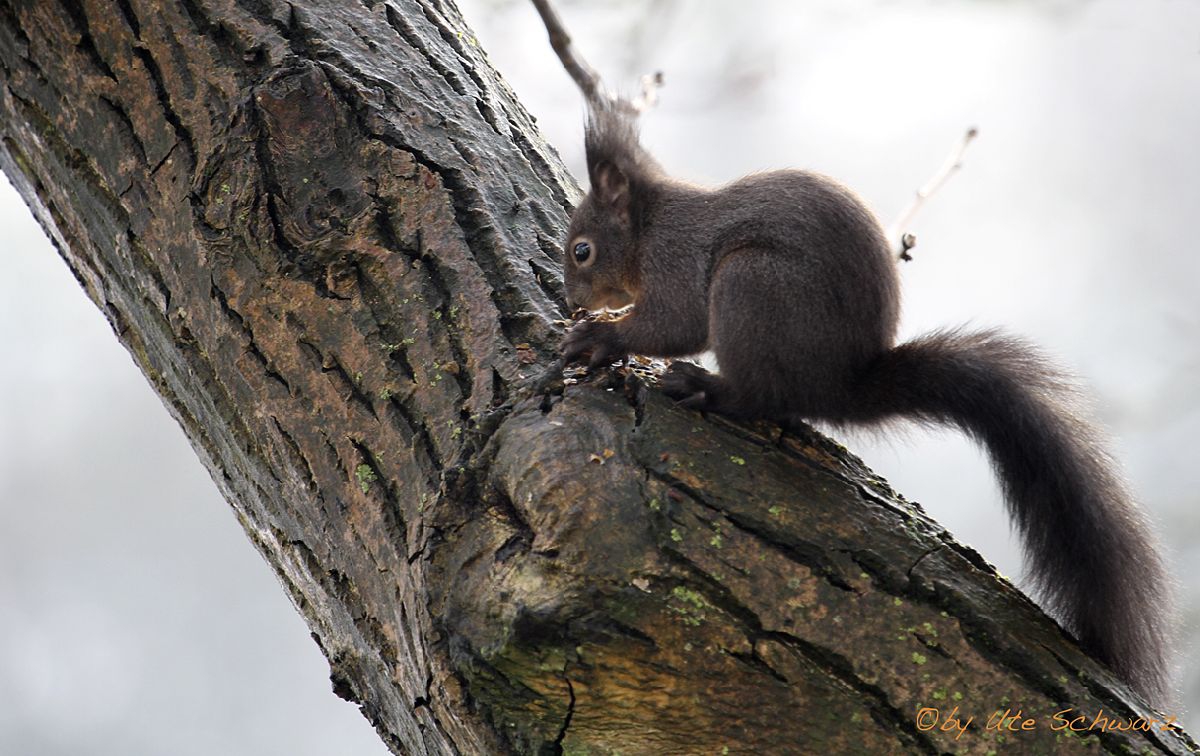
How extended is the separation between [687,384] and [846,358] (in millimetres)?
356

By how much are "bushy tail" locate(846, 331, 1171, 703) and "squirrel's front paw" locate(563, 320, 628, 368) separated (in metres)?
0.54

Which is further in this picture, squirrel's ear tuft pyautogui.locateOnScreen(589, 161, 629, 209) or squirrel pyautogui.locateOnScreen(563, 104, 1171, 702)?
squirrel's ear tuft pyautogui.locateOnScreen(589, 161, 629, 209)

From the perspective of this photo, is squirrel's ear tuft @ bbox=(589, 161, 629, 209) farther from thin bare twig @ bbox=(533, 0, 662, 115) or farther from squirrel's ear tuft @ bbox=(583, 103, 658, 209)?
thin bare twig @ bbox=(533, 0, 662, 115)

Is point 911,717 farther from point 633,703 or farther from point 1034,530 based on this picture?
point 1034,530

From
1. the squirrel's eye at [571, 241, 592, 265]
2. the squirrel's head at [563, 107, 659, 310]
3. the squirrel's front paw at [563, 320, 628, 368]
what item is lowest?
the squirrel's front paw at [563, 320, 628, 368]

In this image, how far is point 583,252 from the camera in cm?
253

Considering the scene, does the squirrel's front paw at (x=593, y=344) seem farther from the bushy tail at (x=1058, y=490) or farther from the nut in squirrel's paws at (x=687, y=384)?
the bushy tail at (x=1058, y=490)

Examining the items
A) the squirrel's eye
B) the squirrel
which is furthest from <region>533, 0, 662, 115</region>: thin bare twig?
the squirrel's eye

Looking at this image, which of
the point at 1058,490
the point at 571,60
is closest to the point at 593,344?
the point at 1058,490

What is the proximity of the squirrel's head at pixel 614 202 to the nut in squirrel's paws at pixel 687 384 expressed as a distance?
0.53 m

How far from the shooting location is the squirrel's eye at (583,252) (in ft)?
8.11

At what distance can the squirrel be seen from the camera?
1.86 m

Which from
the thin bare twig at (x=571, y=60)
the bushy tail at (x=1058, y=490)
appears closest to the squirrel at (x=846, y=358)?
the bushy tail at (x=1058, y=490)

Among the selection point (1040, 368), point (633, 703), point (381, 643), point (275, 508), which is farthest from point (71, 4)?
point (1040, 368)
